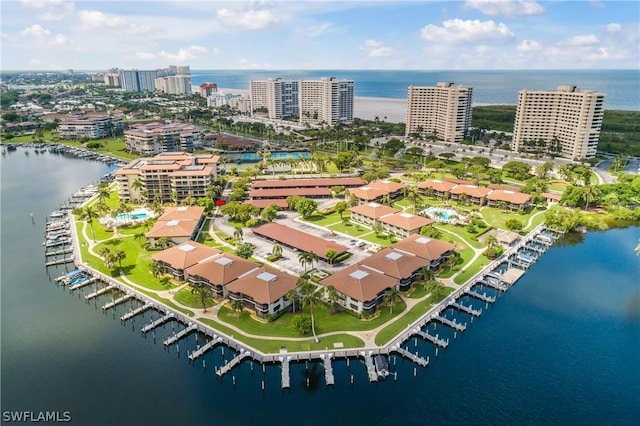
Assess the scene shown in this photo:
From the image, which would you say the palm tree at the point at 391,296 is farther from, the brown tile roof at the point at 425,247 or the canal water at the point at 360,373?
the brown tile roof at the point at 425,247

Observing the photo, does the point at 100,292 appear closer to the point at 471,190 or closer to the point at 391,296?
the point at 391,296

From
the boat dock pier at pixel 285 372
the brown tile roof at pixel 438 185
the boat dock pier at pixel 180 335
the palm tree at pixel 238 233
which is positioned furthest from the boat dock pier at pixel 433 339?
the brown tile roof at pixel 438 185

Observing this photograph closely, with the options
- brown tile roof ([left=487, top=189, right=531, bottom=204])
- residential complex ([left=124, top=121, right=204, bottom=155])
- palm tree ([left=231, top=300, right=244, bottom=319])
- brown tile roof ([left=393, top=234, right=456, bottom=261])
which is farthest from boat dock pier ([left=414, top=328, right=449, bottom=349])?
residential complex ([left=124, top=121, right=204, bottom=155])

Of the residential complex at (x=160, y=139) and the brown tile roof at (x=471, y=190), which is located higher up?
the residential complex at (x=160, y=139)

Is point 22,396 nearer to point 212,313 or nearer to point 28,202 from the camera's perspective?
point 212,313

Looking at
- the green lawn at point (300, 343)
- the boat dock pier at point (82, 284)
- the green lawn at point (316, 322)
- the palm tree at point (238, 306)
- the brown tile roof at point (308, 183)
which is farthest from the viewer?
the brown tile roof at point (308, 183)

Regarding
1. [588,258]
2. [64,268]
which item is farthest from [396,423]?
[64,268]

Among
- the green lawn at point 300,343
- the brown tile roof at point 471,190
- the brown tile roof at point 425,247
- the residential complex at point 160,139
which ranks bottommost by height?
the green lawn at point 300,343
